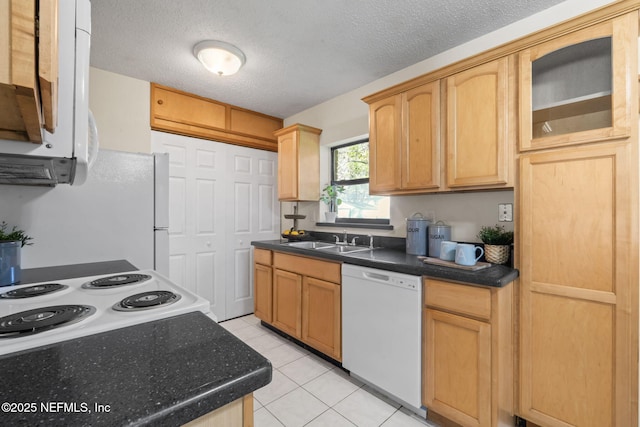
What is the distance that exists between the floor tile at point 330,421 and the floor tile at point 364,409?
3cm

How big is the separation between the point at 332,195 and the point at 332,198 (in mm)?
68

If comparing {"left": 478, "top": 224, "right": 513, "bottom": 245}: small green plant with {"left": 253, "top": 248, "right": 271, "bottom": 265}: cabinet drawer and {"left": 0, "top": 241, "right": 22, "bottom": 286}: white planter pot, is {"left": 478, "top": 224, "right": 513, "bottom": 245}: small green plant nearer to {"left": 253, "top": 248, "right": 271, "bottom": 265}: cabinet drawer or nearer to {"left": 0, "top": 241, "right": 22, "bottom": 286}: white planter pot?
{"left": 253, "top": 248, "right": 271, "bottom": 265}: cabinet drawer

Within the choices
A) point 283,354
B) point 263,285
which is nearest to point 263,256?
point 263,285

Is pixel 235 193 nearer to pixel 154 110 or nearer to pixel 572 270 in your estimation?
pixel 154 110

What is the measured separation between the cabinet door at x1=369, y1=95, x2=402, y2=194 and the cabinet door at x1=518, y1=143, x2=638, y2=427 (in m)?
0.84

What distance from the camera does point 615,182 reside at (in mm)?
1304

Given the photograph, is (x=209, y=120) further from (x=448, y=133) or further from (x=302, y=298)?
(x=448, y=133)

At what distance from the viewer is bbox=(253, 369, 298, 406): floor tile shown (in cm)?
189

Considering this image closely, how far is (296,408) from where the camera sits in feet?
5.91

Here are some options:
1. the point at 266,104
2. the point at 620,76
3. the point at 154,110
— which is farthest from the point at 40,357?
the point at 266,104

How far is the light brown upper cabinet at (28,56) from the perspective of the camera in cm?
38

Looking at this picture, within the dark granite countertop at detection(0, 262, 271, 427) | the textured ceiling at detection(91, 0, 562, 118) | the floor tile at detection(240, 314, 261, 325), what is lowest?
the floor tile at detection(240, 314, 261, 325)

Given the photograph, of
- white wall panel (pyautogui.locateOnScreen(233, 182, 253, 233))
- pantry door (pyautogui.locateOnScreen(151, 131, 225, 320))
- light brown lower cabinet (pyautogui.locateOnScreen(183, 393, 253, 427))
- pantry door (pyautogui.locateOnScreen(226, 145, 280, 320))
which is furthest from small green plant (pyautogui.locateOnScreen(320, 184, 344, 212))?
light brown lower cabinet (pyautogui.locateOnScreen(183, 393, 253, 427))

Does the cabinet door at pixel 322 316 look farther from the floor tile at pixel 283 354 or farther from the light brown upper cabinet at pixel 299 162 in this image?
the light brown upper cabinet at pixel 299 162
